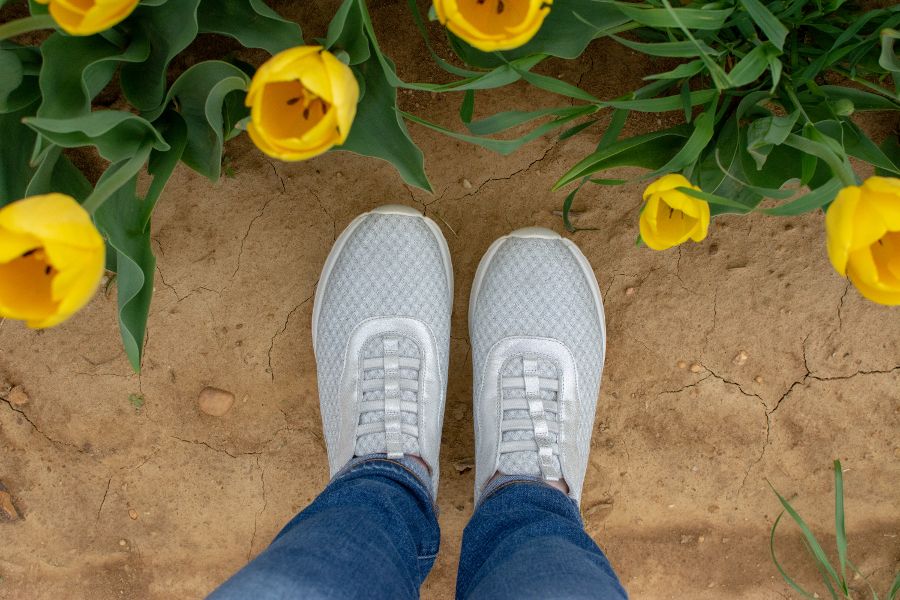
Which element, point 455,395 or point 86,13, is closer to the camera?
point 86,13

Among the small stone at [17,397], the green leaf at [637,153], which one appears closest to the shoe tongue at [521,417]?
the green leaf at [637,153]

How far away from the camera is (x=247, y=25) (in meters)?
0.96

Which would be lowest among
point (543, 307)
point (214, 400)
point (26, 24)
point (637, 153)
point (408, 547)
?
point (214, 400)

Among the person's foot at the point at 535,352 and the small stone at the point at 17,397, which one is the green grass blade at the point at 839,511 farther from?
the small stone at the point at 17,397

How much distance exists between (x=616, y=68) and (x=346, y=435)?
870mm

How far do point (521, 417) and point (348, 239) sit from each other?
19.5 inches

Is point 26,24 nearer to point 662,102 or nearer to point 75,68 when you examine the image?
point 75,68

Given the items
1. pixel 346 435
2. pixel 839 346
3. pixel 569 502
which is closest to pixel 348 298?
pixel 346 435

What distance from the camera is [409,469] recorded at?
128cm

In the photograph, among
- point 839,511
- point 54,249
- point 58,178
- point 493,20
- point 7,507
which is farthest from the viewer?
point 7,507

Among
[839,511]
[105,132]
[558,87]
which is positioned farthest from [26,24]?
[839,511]

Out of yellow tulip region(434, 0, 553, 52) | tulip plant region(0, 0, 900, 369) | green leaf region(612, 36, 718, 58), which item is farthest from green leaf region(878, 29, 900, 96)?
yellow tulip region(434, 0, 553, 52)

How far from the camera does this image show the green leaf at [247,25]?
95cm

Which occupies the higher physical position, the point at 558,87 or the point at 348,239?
the point at 558,87
